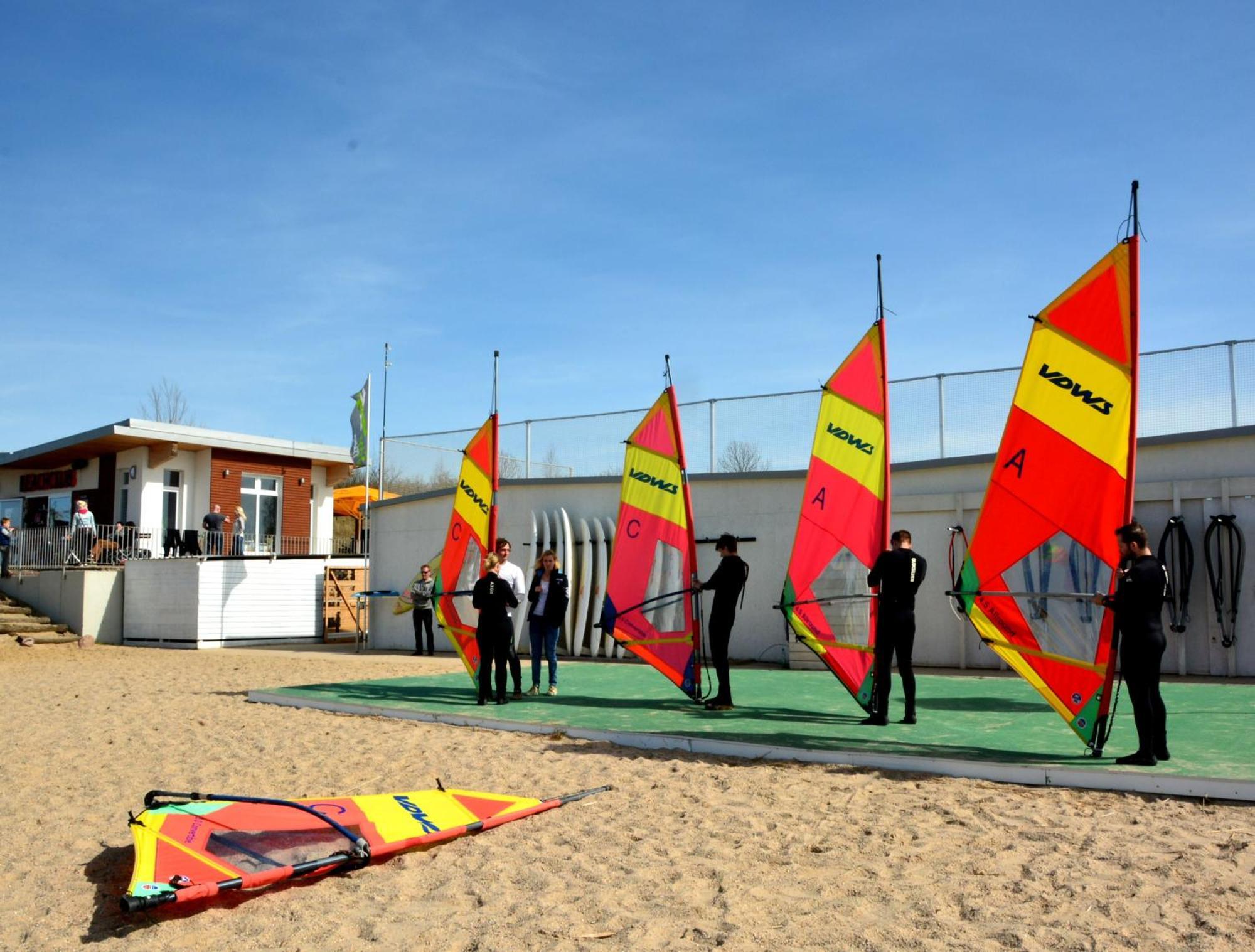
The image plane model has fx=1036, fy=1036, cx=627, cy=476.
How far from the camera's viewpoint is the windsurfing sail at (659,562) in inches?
370

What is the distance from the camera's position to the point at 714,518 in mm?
15445

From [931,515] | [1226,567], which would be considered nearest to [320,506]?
[931,515]

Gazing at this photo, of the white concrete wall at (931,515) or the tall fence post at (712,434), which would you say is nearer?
the white concrete wall at (931,515)

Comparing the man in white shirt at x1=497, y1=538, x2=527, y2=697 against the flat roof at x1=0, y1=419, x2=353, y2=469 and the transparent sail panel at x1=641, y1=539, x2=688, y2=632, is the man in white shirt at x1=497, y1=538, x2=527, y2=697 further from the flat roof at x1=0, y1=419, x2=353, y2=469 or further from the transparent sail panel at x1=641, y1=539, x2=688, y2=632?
the flat roof at x1=0, y1=419, x2=353, y2=469

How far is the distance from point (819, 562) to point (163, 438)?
62.8ft

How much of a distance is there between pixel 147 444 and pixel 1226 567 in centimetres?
2185

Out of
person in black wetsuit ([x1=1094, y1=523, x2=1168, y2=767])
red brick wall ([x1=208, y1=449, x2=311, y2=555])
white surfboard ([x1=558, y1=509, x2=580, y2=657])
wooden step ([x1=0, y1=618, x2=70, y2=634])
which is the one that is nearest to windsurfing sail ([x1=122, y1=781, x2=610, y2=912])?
person in black wetsuit ([x1=1094, y1=523, x2=1168, y2=767])

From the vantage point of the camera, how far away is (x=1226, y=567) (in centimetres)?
1150

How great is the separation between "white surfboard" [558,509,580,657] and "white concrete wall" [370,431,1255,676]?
408 mm

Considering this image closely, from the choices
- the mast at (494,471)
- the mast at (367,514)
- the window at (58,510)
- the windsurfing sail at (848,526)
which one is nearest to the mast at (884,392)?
the windsurfing sail at (848,526)

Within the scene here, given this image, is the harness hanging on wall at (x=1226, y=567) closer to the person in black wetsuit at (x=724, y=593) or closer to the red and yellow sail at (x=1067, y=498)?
the red and yellow sail at (x=1067, y=498)

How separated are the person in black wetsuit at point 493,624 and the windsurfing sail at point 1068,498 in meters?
4.45

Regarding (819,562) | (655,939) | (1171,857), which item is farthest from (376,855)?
(819,562)

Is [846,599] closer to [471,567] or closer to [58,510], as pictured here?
[471,567]
